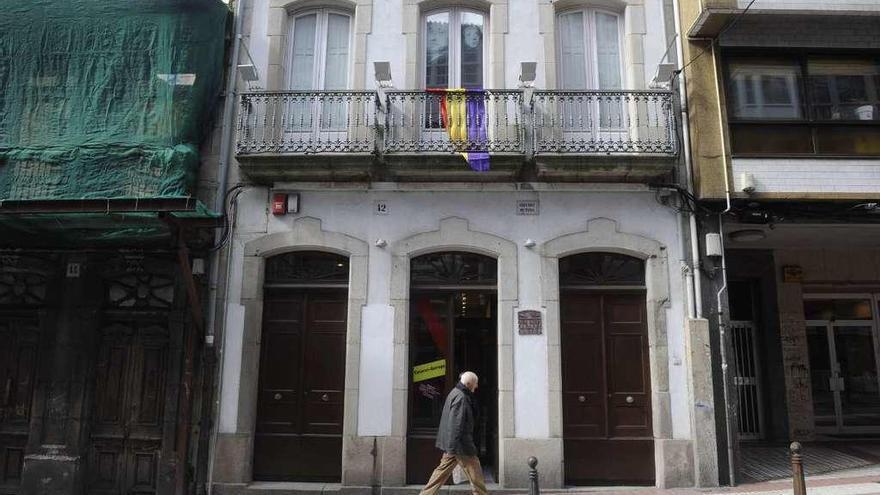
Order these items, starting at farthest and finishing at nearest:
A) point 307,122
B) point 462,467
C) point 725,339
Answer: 1. point 307,122
2. point 725,339
3. point 462,467

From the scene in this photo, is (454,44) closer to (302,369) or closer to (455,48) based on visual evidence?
(455,48)

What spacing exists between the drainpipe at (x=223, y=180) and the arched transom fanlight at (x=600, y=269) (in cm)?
526

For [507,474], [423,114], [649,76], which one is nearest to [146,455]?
[507,474]

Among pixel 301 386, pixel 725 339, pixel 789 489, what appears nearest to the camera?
pixel 789 489

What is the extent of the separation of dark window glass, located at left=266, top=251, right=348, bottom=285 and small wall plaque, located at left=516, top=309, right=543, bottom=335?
2.75 meters

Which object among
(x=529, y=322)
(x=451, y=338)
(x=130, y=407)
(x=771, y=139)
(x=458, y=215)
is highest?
(x=771, y=139)

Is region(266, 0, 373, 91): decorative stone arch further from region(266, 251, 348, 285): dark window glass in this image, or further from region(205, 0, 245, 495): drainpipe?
region(266, 251, 348, 285): dark window glass

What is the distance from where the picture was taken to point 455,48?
992 centimetres

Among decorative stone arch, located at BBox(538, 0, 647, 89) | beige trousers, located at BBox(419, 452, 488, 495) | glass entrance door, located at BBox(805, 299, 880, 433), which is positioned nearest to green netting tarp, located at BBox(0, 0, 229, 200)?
decorative stone arch, located at BBox(538, 0, 647, 89)

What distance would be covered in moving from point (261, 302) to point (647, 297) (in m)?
5.91

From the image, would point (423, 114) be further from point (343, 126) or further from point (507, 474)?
point (507, 474)

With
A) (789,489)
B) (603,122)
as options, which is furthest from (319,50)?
(789,489)

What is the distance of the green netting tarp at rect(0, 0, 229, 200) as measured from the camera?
8703mm

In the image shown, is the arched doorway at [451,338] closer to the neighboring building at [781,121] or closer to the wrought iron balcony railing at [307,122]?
the wrought iron balcony railing at [307,122]
